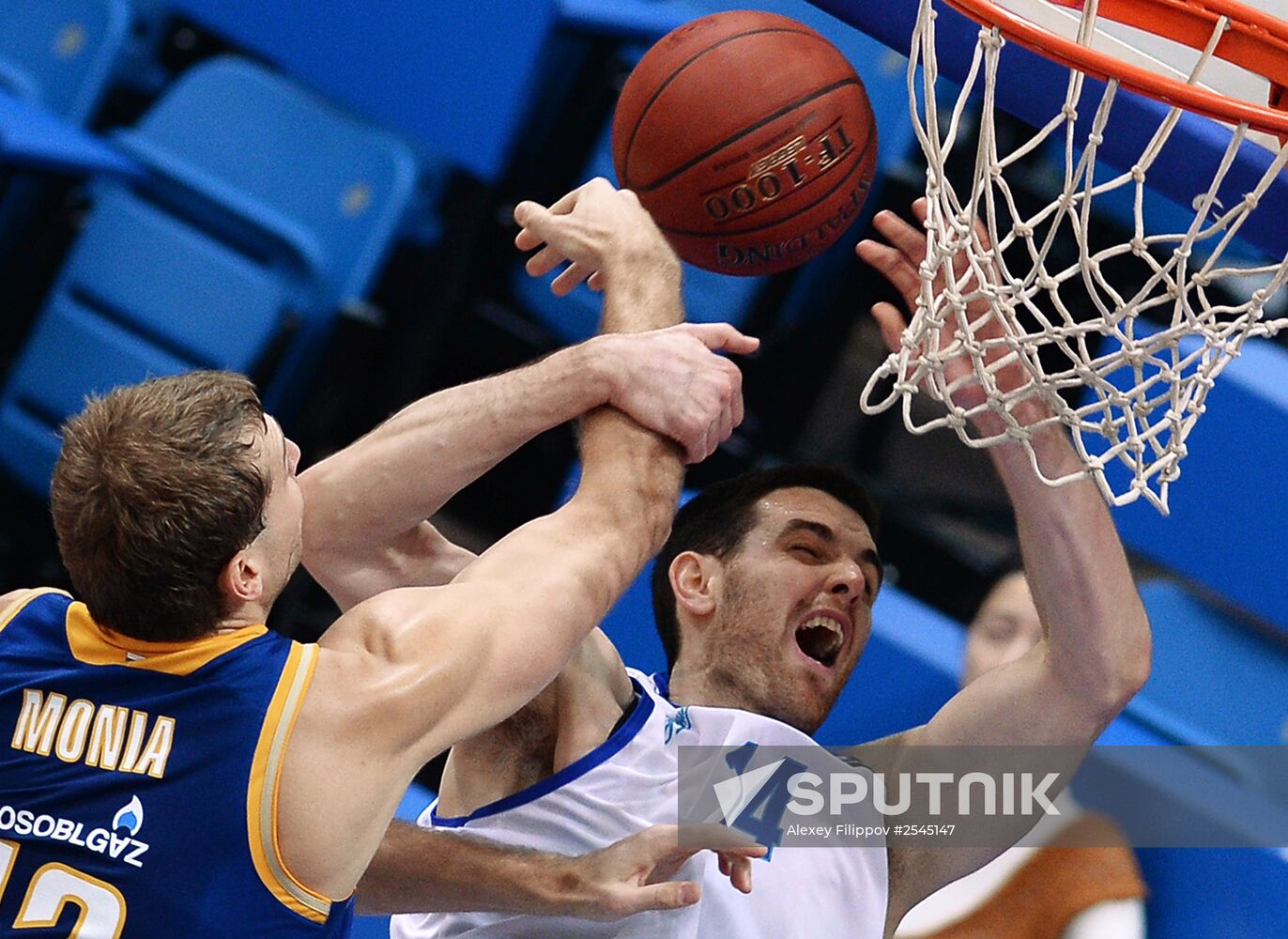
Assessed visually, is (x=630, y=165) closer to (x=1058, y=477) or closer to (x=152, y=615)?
(x=1058, y=477)

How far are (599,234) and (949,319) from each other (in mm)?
484

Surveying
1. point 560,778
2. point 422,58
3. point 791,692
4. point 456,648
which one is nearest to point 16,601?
point 456,648

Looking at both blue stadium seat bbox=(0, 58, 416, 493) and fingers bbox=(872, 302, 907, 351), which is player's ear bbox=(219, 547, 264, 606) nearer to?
fingers bbox=(872, 302, 907, 351)

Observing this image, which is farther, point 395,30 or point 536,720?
point 395,30

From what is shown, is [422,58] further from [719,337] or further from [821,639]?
[719,337]

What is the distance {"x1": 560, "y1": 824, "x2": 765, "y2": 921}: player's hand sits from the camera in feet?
6.58

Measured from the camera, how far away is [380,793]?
1.76 metres

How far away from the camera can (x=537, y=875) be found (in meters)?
2.15

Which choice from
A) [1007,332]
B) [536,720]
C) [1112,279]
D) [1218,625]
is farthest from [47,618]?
[1112,279]

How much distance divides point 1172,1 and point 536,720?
1250mm

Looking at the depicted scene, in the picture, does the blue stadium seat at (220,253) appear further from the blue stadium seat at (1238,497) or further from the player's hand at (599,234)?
the blue stadium seat at (1238,497)

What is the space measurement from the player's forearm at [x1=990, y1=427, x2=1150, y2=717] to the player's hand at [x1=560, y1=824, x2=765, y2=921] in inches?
22.6

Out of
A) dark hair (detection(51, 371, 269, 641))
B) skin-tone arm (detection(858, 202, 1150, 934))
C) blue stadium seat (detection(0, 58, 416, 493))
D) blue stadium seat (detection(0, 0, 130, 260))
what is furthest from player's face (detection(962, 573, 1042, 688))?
blue stadium seat (detection(0, 0, 130, 260))

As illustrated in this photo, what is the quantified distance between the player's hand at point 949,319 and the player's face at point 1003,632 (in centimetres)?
67
